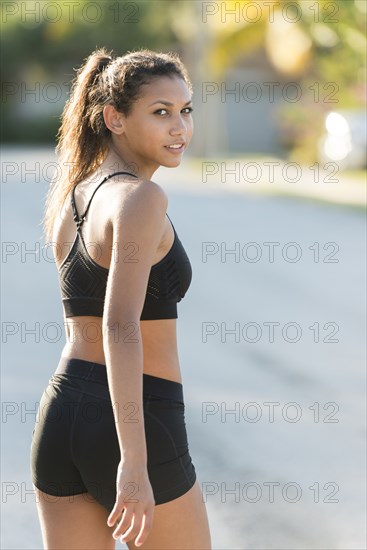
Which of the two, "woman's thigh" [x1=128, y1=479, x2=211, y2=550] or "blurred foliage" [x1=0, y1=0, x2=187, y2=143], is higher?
"blurred foliage" [x1=0, y1=0, x2=187, y2=143]

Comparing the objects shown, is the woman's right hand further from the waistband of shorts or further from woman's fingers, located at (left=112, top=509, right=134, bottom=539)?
the waistband of shorts

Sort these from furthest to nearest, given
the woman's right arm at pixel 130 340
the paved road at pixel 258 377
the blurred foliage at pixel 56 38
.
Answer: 1. the blurred foliage at pixel 56 38
2. the paved road at pixel 258 377
3. the woman's right arm at pixel 130 340

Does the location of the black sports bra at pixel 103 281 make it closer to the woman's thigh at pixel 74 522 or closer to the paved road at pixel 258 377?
the woman's thigh at pixel 74 522

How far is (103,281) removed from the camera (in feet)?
8.91

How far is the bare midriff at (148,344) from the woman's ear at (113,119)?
461 millimetres

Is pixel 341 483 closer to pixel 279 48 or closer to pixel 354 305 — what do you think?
pixel 354 305

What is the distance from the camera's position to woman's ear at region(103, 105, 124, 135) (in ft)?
9.35

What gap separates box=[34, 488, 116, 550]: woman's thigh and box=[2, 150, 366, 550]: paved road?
2086mm

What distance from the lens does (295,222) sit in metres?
17.3

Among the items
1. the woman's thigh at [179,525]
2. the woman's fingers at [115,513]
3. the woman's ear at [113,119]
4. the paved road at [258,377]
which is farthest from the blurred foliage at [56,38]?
the woman's fingers at [115,513]

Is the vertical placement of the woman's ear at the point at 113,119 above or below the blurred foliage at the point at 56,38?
below

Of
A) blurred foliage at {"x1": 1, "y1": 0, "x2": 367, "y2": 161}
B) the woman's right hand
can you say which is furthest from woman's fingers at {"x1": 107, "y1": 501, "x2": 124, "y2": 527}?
blurred foliage at {"x1": 1, "y1": 0, "x2": 367, "y2": 161}

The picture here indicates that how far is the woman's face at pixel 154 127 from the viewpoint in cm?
282

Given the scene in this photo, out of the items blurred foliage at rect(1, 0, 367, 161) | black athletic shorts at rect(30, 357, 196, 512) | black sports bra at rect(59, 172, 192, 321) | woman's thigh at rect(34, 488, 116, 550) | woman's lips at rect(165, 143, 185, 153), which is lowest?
woman's thigh at rect(34, 488, 116, 550)
